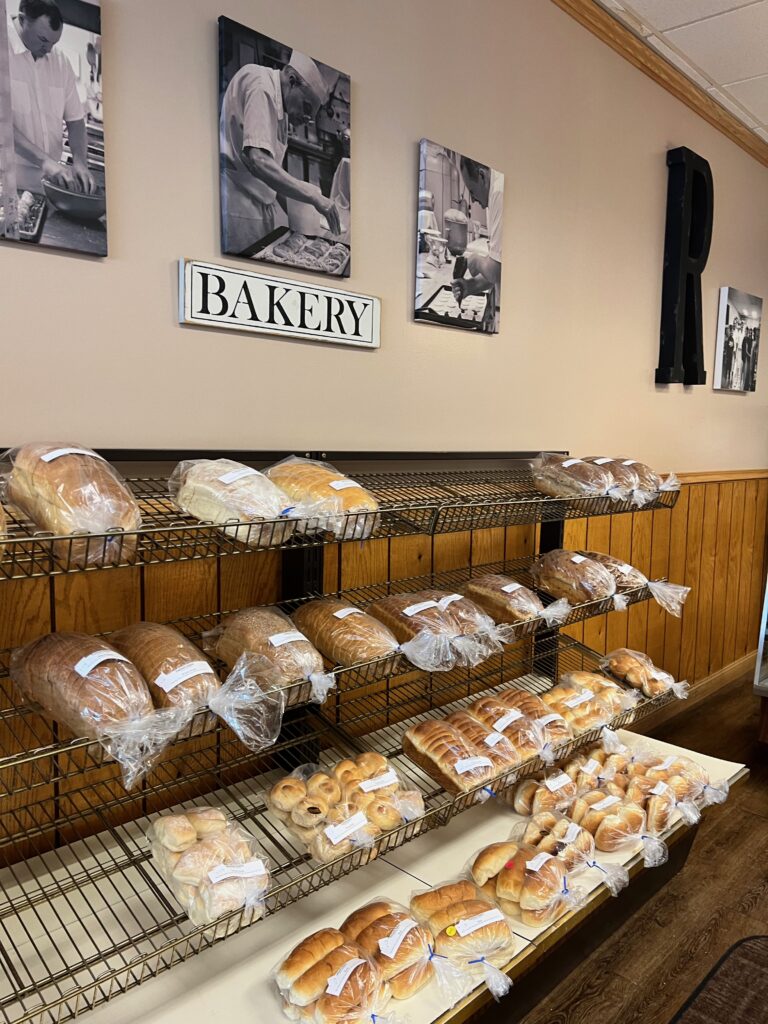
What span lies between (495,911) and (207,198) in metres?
1.47

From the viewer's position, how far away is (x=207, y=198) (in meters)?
1.48

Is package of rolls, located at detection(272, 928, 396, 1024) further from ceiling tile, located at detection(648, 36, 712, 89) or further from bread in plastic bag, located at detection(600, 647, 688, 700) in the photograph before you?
ceiling tile, located at detection(648, 36, 712, 89)

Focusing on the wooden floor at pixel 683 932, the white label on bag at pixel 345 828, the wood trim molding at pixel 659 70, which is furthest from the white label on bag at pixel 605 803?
the wood trim molding at pixel 659 70

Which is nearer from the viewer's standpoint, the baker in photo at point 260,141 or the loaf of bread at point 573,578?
the baker in photo at point 260,141

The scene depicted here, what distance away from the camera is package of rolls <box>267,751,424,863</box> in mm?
1281

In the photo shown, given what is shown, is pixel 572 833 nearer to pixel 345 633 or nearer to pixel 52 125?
pixel 345 633

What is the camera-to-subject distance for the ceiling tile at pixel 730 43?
7.94 feet

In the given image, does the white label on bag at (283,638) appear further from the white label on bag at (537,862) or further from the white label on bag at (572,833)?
the white label on bag at (572,833)

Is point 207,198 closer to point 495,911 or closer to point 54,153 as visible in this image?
point 54,153

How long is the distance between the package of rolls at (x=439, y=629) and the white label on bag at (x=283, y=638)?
0.23 m

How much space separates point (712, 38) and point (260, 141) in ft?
6.39

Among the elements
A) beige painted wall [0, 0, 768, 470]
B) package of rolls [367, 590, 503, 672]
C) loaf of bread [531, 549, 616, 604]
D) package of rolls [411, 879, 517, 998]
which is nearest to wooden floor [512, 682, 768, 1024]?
package of rolls [411, 879, 517, 998]

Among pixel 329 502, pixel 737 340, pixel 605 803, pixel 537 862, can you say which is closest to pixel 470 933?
pixel 537 862

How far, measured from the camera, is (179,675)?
1124 millimetres
